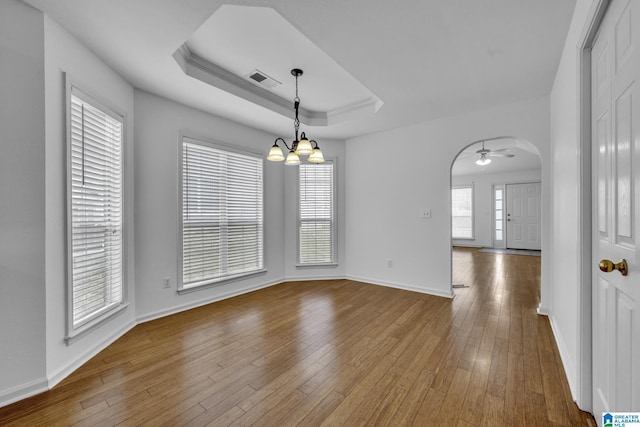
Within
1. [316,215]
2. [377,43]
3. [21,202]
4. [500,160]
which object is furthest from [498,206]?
[21,202]

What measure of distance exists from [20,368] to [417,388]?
2607 mm

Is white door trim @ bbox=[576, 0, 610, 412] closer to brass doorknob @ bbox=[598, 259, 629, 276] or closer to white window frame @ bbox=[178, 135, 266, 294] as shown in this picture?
brass doorknob @ bbox=[598, 259, 629, 276]

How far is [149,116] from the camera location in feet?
10.1

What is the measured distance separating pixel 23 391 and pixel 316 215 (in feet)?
12.4

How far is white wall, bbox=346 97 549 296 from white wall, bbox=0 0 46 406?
154 inches

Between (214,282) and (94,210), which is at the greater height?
(94,210)

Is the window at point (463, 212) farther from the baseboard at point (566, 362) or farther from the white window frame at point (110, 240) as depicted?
the white window frame at point (110, 240)

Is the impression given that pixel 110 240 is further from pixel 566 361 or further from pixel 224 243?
pixel 566 361

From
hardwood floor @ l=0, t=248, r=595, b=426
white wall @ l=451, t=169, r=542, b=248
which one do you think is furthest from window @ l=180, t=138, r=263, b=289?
white wall @ l=451, t=169, r=542, b=248

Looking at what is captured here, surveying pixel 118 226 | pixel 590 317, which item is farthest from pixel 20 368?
pixel 590 317

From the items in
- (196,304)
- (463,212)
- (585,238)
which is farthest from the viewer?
(463,212)

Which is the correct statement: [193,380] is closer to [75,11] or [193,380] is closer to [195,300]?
[195,300]

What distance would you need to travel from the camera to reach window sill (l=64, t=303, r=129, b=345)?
2078mm

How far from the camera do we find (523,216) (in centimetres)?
844
